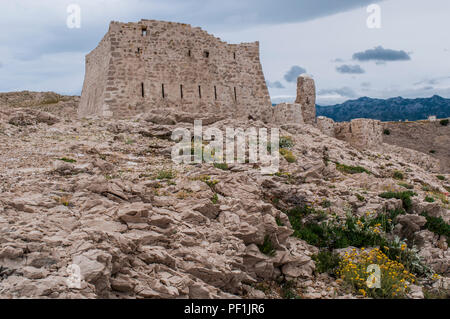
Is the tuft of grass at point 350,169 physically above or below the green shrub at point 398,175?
above

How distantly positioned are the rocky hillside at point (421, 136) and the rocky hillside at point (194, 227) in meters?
33.5

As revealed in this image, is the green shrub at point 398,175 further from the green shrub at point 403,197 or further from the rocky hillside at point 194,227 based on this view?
the green shrub at point 403,197

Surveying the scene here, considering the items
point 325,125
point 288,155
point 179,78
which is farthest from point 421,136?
point 288,155

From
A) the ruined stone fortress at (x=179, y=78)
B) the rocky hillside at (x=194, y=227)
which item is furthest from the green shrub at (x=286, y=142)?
the ruined stone fortress at (x=179, y=78)

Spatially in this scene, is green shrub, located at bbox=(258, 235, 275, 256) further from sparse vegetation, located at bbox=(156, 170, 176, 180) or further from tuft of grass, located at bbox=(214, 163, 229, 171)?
tuft of grass, located at bbox=(214, 163, 229, 171)

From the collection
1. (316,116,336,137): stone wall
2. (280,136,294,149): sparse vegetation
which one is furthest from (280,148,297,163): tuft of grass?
(316,116,336,137): stone wall

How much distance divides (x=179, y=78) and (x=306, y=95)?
341 inches

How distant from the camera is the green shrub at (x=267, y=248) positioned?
803cm

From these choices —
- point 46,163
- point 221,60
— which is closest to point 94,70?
point 221,60

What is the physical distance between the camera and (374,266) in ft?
25.6

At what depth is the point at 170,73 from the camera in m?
20.2

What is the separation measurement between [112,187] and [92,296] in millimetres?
3372

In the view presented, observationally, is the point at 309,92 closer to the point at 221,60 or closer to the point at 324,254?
the point at 221,60

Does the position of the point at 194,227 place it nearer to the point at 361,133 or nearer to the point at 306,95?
the point at 306,95
